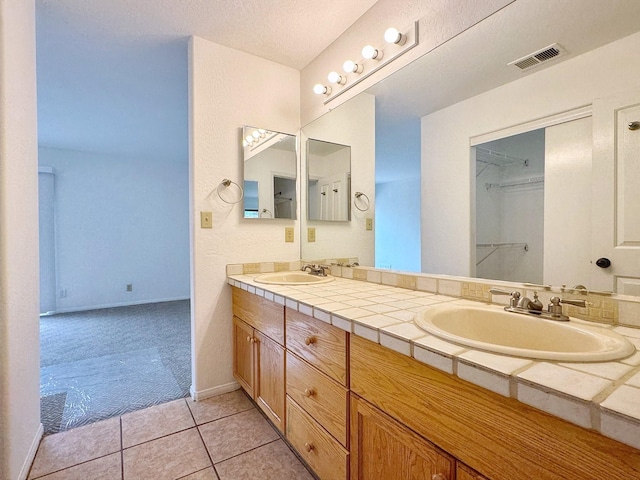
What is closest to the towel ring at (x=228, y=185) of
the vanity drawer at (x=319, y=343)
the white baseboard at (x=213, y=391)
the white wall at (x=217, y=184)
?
the white wall at (x=217, y=184)

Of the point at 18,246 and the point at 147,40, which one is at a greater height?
the point at 147,40

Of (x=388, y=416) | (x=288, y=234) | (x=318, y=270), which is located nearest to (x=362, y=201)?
(x=318, y=270)

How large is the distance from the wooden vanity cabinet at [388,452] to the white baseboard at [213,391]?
Answer: 122 cm

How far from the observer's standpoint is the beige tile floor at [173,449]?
1.26 meters

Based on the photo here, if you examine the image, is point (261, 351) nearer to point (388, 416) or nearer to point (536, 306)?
point (388, 416)

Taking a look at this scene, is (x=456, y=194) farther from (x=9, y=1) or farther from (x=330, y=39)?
(x=9, y=1)

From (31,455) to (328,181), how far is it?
81.0 inches

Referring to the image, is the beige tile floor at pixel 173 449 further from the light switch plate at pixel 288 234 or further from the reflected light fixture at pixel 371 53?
the reflected light fixture at pixel 371 53

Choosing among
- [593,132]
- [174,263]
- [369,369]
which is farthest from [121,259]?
[593,132]

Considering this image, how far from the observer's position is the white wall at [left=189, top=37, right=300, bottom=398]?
1.81 metres

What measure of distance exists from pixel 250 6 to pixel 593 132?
165cm

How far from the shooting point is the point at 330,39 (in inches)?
72.8

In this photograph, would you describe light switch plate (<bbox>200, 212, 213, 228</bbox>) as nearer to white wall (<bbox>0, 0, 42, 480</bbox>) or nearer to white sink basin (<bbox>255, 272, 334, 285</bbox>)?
white sink basin (<bbox>255, 272, 334, 285</bbox>)

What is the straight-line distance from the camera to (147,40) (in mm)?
1807
